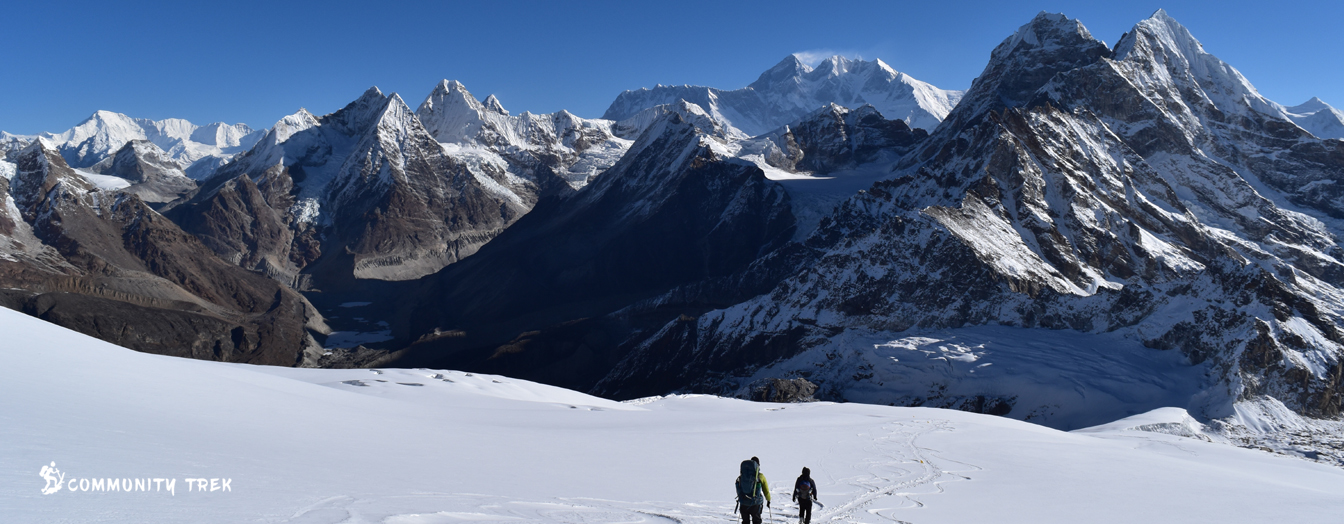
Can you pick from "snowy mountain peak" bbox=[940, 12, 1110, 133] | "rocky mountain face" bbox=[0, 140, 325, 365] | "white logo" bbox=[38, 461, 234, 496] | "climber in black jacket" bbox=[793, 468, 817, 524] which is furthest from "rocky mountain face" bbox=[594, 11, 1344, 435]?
"rocky mountain face" bbox=[0, 140, 325, 365]

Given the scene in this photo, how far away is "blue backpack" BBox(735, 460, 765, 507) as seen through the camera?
1788 cm

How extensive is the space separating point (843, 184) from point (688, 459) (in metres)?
177

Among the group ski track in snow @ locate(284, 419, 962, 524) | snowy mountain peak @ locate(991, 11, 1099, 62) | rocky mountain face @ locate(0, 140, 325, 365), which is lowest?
ski track in snow @ locate(284, 419, 962, 524)

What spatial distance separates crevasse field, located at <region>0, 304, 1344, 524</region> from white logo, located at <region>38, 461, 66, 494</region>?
0.13m

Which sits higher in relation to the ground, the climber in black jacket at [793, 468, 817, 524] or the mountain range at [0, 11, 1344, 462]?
the mountain range at [0, 11, 1344, 462]

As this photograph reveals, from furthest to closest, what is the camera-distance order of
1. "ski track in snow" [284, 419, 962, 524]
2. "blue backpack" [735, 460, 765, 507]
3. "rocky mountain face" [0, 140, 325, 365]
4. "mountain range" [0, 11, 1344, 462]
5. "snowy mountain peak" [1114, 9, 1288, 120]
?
1. "snowy mountain peak" [1114, 9, 1288, 120]
2. "rocky mountain face" [0, 140, 325, 365]
3. "mountain range" [0, 11, 1344, 462]
4. "blue backpack" [735, 460, 765, 507]
5. "ski track in snow" [284, 419, 962, 524]

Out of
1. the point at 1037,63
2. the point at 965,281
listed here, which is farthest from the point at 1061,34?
the point at 965,281

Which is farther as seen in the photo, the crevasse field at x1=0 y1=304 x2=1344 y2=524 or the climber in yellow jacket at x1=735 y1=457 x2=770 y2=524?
the climber in yellow jacket at x1=735 y1=457 x2=770 y2=524

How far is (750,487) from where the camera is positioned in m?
17.8

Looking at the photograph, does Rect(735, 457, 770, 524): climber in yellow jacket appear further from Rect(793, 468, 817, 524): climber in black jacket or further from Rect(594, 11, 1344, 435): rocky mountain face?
Rect(594, 11, 1344, 435): rocky mountain face

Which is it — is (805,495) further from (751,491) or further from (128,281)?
(128,281)

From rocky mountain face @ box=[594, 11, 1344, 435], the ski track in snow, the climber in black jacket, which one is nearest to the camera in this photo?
the ski track in snow

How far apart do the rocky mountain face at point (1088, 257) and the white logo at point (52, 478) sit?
218 feet

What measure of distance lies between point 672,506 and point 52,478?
1259 centimetres
